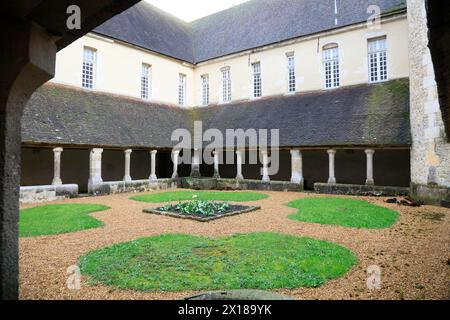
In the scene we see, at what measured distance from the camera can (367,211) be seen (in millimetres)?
8203

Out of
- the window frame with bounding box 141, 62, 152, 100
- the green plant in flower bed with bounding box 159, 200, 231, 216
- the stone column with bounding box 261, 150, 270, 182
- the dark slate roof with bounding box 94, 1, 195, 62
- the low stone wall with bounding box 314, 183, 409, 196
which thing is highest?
the dark slate roof with bounding box 94, 1, 195, 62

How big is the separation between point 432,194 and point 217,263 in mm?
8472

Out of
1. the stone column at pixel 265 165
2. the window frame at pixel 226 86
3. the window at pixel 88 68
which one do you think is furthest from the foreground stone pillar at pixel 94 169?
the window frame at pixel 226 86

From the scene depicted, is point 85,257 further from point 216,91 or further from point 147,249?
point 216,91

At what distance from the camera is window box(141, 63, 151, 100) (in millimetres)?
17516

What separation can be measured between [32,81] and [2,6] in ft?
2.09

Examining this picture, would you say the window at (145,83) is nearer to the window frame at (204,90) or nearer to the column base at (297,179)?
the window frame at (204,90)

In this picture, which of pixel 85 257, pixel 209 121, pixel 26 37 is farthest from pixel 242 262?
pixel 209 121

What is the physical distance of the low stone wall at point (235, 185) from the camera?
45.7 ft

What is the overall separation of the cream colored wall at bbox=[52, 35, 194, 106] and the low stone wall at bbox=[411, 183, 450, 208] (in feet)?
45.9

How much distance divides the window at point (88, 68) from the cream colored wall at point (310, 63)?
23.7 feet

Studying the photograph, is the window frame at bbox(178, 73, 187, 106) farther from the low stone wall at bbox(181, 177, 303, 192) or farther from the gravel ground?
the gravel ground

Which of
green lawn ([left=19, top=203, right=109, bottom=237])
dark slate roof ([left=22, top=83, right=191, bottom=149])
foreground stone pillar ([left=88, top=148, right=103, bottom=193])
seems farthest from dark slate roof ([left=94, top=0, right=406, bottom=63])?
green lawn ([left=19, top=203, right=109, bottom=237])

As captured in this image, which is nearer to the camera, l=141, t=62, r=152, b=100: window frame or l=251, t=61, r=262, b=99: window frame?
l=141, t=62, r=152, b=100: window frame
